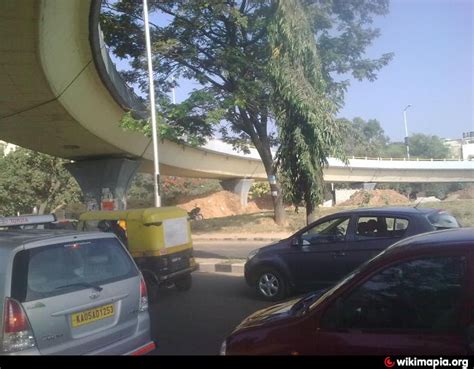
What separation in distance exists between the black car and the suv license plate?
4050 mm

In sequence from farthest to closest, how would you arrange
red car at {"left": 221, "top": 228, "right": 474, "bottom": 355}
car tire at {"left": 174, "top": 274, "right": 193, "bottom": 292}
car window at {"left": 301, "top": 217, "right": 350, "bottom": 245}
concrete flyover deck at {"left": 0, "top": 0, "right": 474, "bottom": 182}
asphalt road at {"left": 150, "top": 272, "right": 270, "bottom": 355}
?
car tire at {"left": 174, "top": 274, "right": 193, "bottom": 292} < concrete flyover deck at {"left": 0, "top": 0, "right": 474, "bottom": 182} < car window at {"left": 301, "top": 217, "right": 350, "bottom": 245} < asphalt road at {"left": 150, "top": 272, "right": 270, "bottom": 355} < red car at {"left": 221, "top": 228, "right": 474, "bottom": 355}

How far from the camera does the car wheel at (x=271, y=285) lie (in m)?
8.41

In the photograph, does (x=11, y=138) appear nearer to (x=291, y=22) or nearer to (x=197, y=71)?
(x=197, y=71)

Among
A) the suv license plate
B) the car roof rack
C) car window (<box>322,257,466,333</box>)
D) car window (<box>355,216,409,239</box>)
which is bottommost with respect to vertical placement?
the suv license plate

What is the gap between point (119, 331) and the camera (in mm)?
4844

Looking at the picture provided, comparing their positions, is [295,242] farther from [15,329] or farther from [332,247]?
[15,329]

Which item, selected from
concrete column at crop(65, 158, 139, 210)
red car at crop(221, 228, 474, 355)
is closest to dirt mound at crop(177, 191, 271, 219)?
concrete column at crop(65, 158, 139, 210)

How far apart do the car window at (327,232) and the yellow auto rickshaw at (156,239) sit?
247 cm

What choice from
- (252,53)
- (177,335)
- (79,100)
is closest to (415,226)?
(177,335)

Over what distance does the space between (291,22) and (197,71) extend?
10.9 meters

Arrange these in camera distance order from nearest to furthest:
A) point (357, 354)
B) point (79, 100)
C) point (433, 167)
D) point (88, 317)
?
point (357, 354) → point (88, 317) → point (79, 100) → point (433, 167)

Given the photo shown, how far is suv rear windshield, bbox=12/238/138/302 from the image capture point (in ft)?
14.2

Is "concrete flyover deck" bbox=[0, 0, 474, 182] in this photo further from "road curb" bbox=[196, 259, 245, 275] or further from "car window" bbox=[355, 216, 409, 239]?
"car window" bbox=[355, 216, 409, 239]

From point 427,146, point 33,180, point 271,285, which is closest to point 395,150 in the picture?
point 427,146
